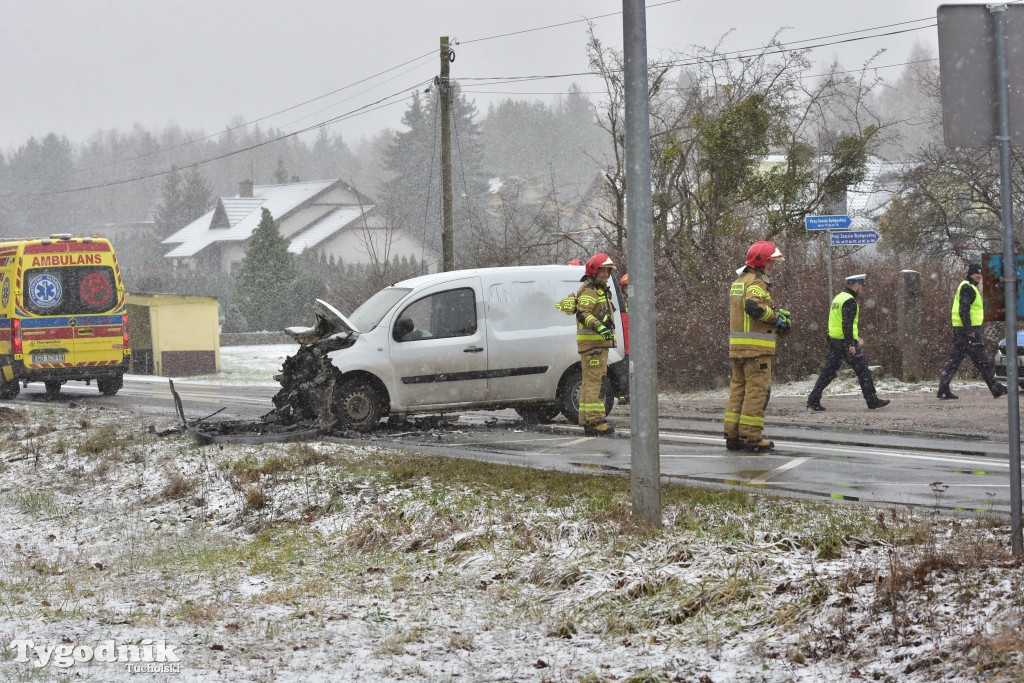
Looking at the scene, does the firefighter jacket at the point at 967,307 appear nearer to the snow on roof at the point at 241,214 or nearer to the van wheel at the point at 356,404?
the van wheel at the point at 356,404

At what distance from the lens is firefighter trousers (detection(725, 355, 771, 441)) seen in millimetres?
10484

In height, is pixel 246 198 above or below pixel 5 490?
above

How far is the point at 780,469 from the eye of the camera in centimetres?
970

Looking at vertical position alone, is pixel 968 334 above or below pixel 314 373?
above

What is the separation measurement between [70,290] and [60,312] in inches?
16.5

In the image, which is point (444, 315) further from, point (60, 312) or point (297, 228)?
point (297, 228)

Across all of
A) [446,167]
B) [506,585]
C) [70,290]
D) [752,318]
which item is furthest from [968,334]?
[70,290]

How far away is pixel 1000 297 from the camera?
6027 millimetres

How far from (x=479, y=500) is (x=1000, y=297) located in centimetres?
374

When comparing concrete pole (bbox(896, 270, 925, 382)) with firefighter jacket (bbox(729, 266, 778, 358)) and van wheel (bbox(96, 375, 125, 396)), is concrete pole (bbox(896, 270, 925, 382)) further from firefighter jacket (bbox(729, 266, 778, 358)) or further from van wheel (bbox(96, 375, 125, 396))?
van wheel (bbox(96, 375, 125, 396))

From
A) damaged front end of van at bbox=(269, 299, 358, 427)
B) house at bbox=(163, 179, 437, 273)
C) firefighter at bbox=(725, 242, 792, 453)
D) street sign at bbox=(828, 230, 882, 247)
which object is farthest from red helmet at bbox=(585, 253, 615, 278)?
house at bbox=(163, 179, 437, 273)

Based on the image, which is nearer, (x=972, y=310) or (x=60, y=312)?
(x=972, y=310)

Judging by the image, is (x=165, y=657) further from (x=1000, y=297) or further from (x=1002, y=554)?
(x=1000, y=297)

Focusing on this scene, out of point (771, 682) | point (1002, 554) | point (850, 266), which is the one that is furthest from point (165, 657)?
point (850, 266)
